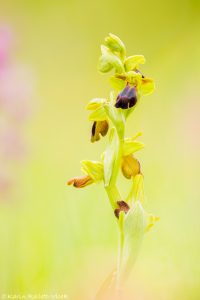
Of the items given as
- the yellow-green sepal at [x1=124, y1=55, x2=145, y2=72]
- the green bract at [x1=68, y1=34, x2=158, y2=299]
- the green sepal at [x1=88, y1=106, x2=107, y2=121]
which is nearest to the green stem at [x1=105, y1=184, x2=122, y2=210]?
the green bract at [x1=68, y1=34, x2=158, y2=299]

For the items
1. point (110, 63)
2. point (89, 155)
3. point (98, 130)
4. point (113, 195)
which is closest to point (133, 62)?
point (110, 63)

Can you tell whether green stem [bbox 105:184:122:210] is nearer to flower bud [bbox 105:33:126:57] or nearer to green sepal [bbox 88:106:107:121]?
green sepal [bbox 88:106:107:121]

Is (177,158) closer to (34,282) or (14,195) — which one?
(14,195)

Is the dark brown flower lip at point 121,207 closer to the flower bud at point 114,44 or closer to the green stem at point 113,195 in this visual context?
the green stem at point 113,195

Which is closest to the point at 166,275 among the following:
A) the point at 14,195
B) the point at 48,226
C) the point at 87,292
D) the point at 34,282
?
the point at 87,292

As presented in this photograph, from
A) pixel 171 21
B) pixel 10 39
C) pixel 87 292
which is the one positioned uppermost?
pixel 171 21

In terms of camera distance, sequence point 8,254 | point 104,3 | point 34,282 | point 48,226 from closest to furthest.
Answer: point 34,282, point 8,254, point 48,226, point 104,3

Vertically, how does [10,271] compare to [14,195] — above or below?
below
